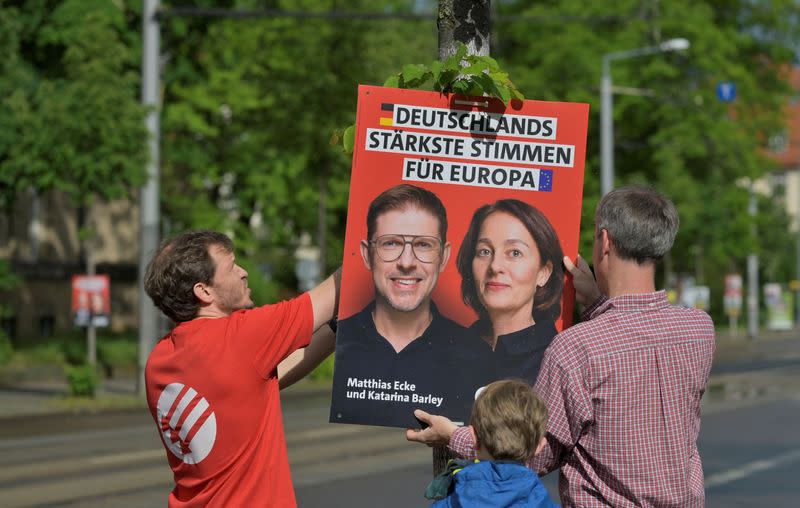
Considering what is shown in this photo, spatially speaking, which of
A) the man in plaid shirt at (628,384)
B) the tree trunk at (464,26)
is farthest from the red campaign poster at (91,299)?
A: the man in plaid shirt at (628,384)

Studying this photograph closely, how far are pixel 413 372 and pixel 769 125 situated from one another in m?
39.7

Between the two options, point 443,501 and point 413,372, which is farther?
Result: point 413,372

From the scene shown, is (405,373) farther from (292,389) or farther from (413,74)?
(292,389)

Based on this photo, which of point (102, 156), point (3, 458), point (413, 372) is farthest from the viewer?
point (102, 156)

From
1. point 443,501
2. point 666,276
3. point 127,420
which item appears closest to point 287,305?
point 443,501

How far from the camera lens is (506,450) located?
3121 millimetres

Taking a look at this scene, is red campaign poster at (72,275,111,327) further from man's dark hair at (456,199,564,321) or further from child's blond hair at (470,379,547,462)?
child's blond hair at (470,379,547,462)

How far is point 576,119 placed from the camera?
3.75 meters

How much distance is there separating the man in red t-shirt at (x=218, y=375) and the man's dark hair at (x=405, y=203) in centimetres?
29

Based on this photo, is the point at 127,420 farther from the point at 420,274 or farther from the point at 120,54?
the point at 420,274

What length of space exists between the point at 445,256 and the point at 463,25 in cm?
79

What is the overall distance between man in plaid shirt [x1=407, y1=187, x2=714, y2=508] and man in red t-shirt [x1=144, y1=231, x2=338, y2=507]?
53 cm

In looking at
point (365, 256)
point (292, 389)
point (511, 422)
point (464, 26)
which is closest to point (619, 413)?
point (511, 422)

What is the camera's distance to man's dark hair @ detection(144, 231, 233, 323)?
362 cm
